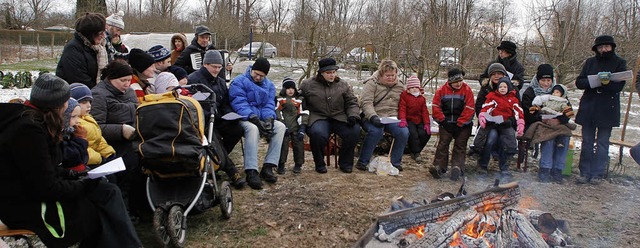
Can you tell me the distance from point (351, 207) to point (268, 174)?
1.15 m

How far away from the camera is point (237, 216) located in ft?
14.5

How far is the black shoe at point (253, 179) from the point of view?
512 cm

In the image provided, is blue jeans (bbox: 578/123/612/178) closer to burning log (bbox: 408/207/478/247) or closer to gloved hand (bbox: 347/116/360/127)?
gloved hand (bbox: 347/116/360/127)

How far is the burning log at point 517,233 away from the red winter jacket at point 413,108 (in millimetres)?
2720

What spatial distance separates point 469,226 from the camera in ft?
11.8

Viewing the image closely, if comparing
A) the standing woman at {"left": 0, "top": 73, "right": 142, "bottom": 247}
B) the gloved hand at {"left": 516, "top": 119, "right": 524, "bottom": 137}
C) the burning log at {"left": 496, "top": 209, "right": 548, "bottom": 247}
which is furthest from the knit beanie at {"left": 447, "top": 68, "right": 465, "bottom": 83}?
the standing woman at {"left": 0, "top": 73, "right": 142, "bottom": 247}

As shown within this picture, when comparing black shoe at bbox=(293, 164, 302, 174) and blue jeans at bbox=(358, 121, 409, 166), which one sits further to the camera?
blue jeans at bbox=(358, 121, 409, 166)

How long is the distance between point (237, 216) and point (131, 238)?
1.46m

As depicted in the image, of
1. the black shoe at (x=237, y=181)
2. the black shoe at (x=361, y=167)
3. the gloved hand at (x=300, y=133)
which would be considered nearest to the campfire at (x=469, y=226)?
the black shoe at (x=237, y=181)

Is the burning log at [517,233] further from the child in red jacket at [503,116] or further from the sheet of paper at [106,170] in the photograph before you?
the sheet of paper at [106,170]

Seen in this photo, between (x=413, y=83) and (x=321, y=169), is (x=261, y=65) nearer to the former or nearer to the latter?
(x=321, y=169)

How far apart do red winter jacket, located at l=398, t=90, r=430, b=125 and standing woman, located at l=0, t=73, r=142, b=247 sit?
4.08m

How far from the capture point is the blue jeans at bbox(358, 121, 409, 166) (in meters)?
6.18

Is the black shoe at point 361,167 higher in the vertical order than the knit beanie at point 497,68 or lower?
lower
